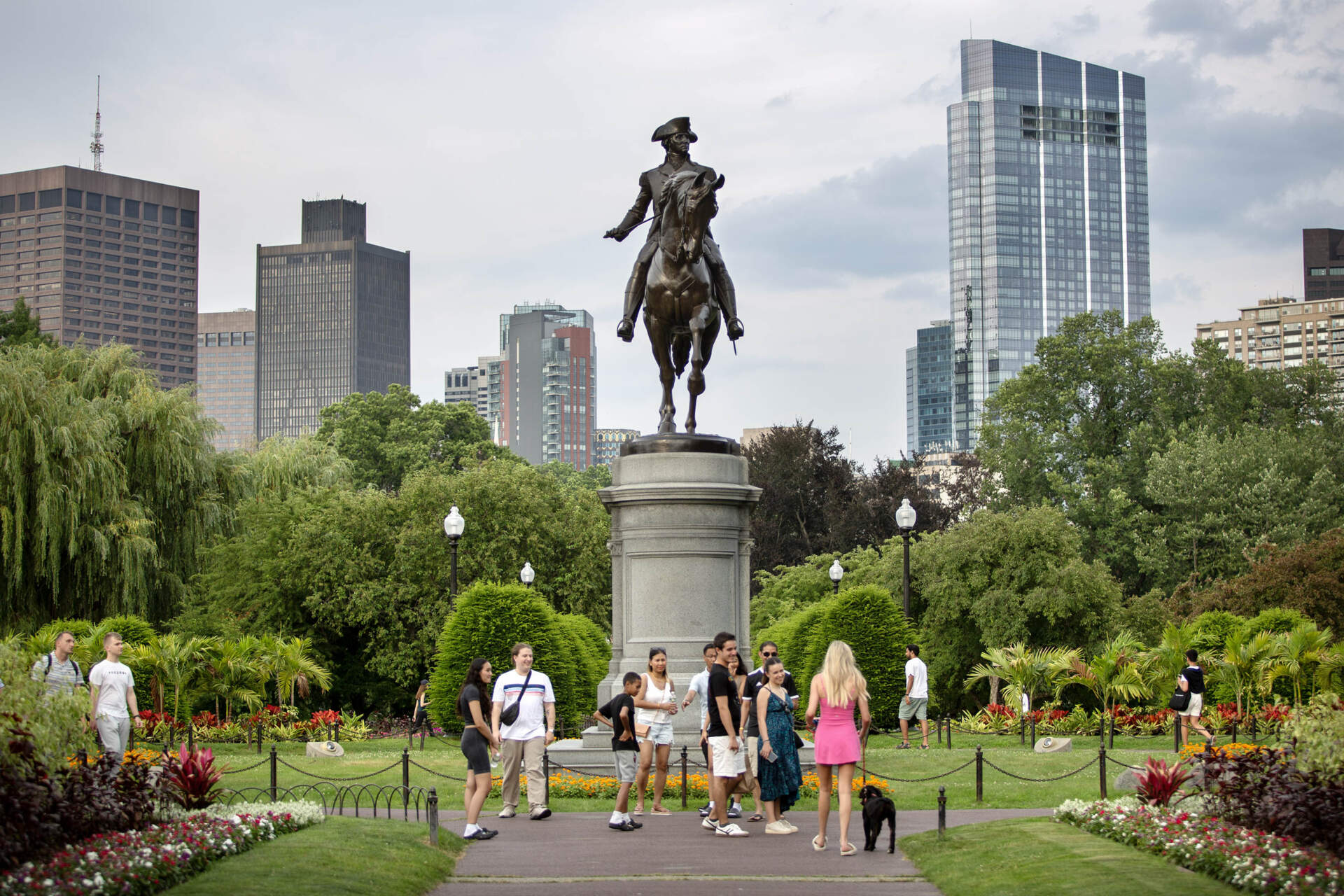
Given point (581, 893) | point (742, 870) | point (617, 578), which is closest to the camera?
point (581, 893)

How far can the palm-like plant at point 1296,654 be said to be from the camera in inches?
961

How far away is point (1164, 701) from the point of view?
2641cm

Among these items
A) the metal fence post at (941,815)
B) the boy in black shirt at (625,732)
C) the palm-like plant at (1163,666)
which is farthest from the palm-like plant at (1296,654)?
the boy in black shirt at (625,732)

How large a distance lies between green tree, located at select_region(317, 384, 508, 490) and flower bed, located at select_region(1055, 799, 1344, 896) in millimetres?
56214

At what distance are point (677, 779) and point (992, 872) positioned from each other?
577 centimetres

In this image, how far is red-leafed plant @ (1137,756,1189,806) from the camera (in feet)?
45.0

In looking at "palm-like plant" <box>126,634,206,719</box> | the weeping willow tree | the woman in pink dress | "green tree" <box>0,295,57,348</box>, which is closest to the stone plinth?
the woman in pink dress

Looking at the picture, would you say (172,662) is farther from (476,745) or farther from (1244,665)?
(1244,665)

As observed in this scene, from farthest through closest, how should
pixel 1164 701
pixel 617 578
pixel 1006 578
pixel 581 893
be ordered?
pixel 1006 578
pixel 1164 701
pixel 617 578
pixel 581 893

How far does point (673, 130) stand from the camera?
2023 cm

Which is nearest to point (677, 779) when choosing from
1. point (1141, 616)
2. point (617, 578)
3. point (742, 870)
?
point (617, 578)

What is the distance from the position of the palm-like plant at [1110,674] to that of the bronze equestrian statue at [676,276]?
32.4ft

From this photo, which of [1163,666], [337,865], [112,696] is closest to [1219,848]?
[337,865]

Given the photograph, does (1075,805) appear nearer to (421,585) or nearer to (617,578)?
(617,578)
